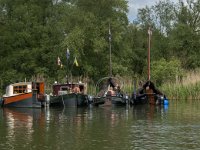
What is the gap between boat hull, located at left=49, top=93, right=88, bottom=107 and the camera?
161 ft

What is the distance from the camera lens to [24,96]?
158 ft

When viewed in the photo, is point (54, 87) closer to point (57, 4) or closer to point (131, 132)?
point (57, 4)

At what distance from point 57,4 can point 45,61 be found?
310 inches

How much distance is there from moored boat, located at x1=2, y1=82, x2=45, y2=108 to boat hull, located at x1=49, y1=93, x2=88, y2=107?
113 centimetres

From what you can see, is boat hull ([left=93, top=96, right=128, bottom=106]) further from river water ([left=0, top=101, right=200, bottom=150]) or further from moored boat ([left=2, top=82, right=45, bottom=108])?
river water ([left=0, top=101, right=200, bottom=150])

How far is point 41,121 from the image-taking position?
3331 centimetres

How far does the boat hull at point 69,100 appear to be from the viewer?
49031mm

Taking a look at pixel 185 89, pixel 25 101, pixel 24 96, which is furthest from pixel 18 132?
pixel 185 89

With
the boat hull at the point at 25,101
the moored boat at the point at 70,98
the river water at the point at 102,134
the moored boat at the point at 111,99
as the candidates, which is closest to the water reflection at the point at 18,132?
the river water at the point at 102,134

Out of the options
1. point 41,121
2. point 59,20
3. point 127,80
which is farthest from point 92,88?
point 41,121

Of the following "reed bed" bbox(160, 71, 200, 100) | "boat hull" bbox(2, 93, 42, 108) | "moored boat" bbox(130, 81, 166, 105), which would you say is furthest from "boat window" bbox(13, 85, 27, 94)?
"reed bed" bbox(160, 71, 200, 100)

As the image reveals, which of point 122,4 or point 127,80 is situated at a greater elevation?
point 122,4

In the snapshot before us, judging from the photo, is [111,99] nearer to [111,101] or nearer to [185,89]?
[111,101]

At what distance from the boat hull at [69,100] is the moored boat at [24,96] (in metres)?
1.13
